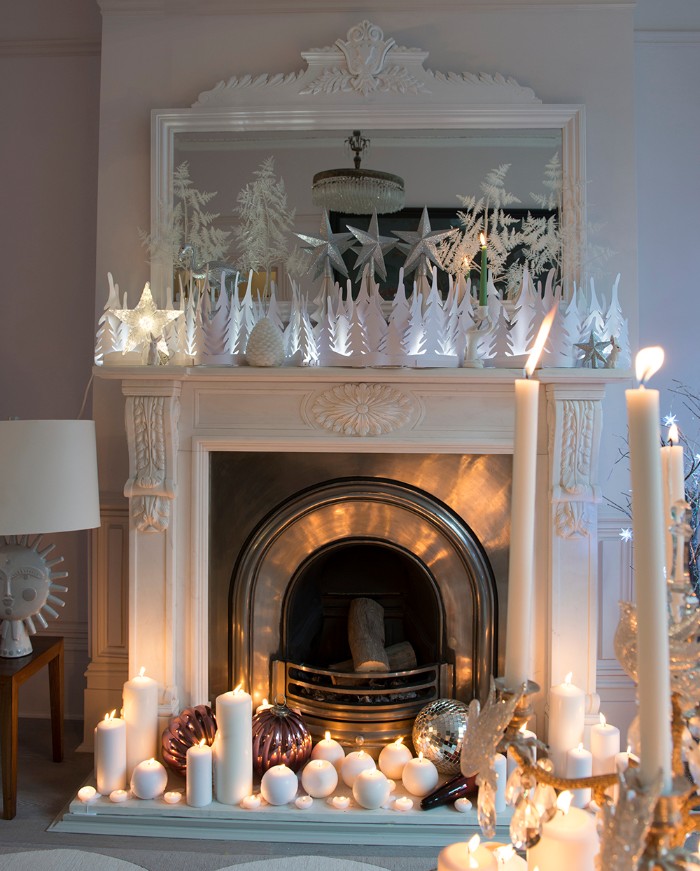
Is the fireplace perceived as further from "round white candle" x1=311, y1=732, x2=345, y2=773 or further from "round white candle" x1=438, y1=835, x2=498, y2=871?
"round white candle" x1=438, y1=835, x2=498, y2=871

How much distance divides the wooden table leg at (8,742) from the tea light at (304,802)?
2.46ft

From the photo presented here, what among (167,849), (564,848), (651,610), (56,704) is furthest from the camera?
(56,704)

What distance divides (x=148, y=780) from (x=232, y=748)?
241mm

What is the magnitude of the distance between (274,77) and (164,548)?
1.53 metres

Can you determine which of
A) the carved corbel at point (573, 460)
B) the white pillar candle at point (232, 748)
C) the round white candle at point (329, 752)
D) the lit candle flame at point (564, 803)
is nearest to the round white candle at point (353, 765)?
the round white candle at point (329, 752)

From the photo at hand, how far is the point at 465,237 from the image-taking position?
2.34 meters

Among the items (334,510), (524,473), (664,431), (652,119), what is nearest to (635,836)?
(524,473)

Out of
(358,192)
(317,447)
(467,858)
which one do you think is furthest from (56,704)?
(467,858)

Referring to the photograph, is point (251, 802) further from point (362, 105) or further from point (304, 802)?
point (362, 105)

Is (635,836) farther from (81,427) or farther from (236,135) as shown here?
(236,135)

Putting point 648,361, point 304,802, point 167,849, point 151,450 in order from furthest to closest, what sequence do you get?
point 151,450, point 304,802, point 167,849, point 648,361

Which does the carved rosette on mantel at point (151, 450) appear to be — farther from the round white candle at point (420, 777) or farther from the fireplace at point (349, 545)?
the round white candle at point (420, 777)

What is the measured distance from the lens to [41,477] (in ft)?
6.54

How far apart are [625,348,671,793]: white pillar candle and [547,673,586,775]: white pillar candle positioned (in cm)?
164
